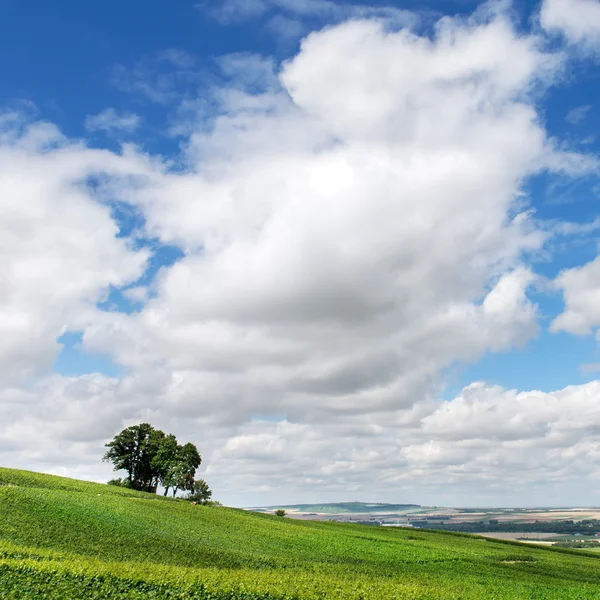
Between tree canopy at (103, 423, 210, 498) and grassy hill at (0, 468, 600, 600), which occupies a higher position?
tree canopy at (103, 423, 210, 498)

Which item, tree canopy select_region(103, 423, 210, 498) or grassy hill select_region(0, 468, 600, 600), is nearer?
grassy hill select_region(0, 468, 600, 600)

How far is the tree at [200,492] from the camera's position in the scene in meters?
148

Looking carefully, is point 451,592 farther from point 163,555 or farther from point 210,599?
point 163,555

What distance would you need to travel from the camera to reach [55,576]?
3484cm

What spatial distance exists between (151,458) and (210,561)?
93572 mm

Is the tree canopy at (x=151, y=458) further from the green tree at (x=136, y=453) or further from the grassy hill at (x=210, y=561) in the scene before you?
the grassy hill at (x=210, y=561)

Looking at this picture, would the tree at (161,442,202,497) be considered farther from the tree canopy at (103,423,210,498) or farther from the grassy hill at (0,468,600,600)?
the grassy hill at (0,468,600,600)

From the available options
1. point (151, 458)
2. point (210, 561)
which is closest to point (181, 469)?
point (151, 458)

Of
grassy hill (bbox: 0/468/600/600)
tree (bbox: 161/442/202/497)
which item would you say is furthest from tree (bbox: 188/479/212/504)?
grassy hill (bbox: 0/468/600/600)

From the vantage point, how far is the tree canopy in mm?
137625

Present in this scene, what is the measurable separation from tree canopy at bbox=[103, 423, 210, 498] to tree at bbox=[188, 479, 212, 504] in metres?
6.35

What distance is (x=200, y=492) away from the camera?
149875 millimetres

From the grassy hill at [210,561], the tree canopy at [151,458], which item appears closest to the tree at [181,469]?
the tree canopy at [151,458]

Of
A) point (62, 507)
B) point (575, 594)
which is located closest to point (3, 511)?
point (62, 507)
